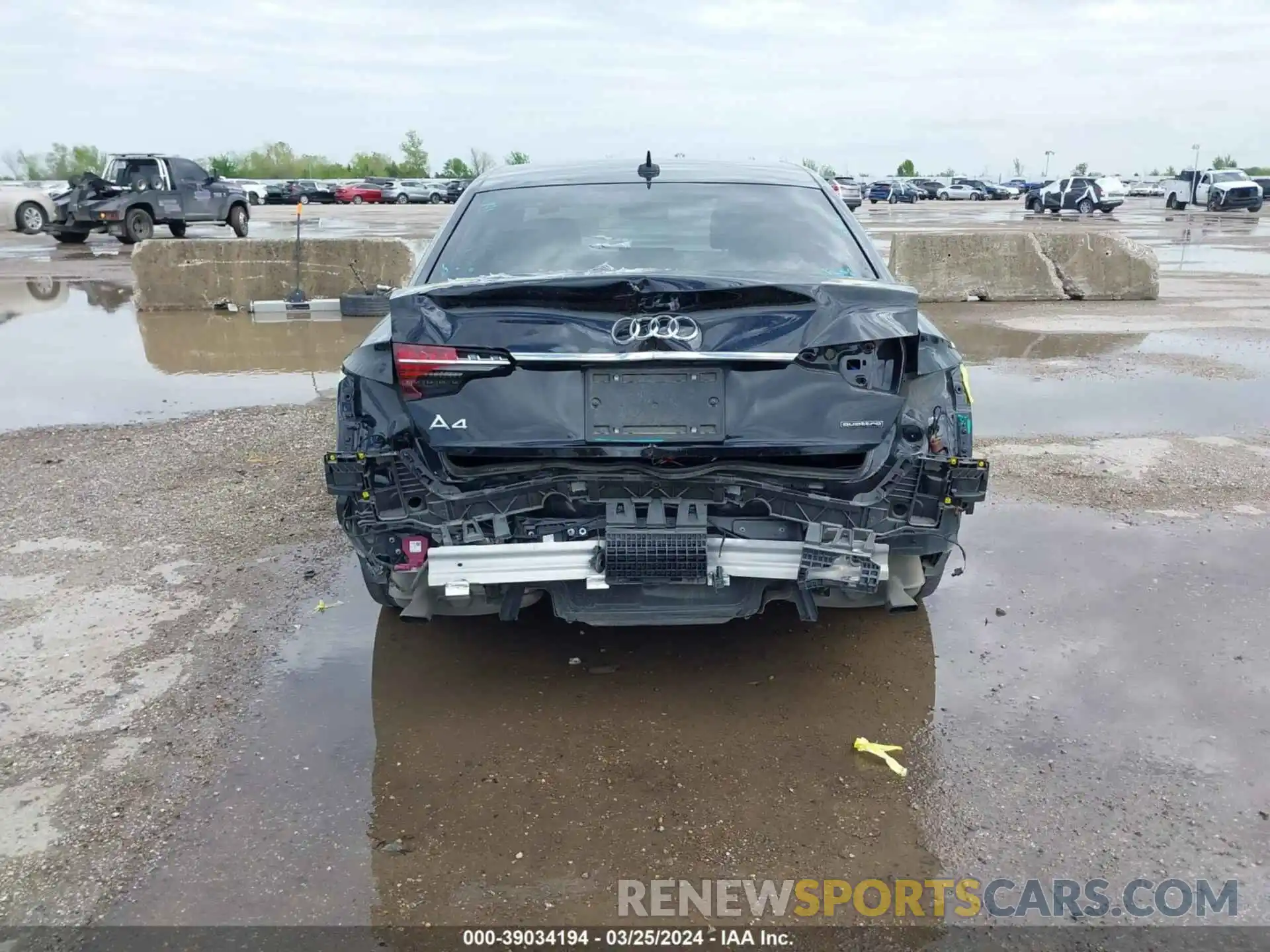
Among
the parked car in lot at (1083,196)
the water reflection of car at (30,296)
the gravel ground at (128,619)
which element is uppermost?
the parked car in lot at (1083,196)

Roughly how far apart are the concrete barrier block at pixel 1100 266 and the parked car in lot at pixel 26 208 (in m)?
24.8

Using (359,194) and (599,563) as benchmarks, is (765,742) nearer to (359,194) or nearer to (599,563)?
(599,563)

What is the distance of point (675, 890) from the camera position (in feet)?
9.34

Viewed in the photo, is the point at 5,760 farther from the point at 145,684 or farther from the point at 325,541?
the point at 325,541

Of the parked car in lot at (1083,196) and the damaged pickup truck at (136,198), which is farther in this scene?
the parked car in lot at (1083,196)

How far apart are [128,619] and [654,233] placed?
2.77 metres

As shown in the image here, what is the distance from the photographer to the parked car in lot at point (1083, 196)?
141ft

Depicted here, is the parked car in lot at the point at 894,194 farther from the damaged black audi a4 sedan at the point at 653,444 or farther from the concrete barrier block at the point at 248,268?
the damaged black audi a4 sedan at the point at 653,444

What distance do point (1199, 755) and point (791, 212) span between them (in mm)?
2481

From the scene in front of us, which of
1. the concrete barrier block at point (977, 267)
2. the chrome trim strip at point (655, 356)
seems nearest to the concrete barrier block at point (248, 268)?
the concrete barrier block at point (977, 267)

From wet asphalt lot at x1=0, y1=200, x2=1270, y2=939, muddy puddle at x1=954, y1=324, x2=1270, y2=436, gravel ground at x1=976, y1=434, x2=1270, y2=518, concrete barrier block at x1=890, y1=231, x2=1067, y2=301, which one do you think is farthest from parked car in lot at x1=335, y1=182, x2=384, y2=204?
wet asphalt lot at x1=0, y1=200, x2=1270, y2=939

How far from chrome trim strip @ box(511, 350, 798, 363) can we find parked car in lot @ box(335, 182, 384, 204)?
5909 centimetres

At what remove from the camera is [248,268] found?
Answer: 13438 mm

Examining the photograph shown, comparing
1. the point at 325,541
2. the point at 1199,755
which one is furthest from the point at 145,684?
the point at 1199,755
